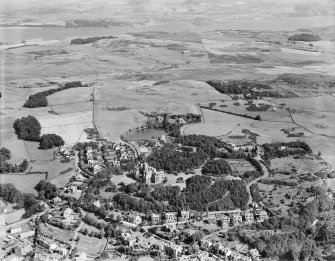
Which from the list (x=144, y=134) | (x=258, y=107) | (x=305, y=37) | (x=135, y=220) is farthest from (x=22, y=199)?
(x=305, y=37)

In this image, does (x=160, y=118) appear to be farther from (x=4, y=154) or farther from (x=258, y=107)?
(x=4, y=154)

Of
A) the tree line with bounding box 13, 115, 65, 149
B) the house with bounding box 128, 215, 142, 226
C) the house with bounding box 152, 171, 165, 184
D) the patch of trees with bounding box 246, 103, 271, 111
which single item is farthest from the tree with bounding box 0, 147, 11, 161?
the patch of trees with bounding box 246, 103, 271, 111

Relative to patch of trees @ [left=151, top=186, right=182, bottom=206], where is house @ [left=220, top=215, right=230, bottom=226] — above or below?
below

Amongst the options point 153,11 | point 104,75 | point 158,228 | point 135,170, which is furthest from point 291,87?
point 153,11

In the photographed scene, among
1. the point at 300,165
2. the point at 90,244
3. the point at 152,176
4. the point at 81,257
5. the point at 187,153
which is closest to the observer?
the point at 81,257

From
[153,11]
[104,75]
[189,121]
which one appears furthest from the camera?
[153,11]

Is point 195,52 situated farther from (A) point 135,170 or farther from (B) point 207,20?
(A) point 135,170

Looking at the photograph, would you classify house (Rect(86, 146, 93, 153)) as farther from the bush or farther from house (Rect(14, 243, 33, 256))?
house (Rect(14, 243, 33, 256))
